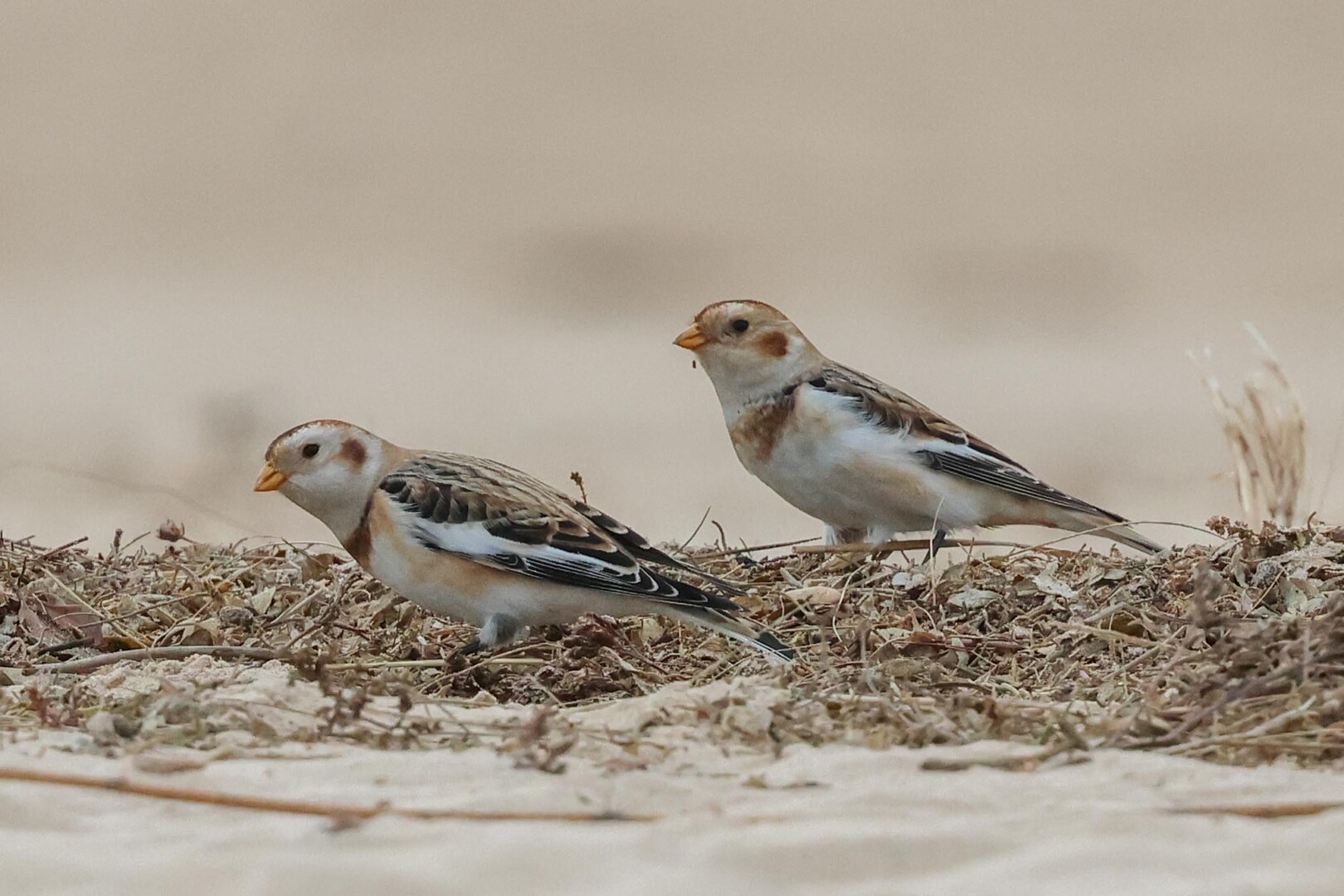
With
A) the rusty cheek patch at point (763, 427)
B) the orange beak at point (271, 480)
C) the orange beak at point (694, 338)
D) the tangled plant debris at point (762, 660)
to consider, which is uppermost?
the orange beak at point (694, 338)

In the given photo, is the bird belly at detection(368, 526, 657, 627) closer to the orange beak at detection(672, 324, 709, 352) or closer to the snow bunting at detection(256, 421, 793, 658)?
the snow bunting at detection(256, 421, 793, 658)

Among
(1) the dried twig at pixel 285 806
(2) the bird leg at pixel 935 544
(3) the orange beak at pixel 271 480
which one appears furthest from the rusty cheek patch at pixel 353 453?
(1) the dried twig at pixel 285 806

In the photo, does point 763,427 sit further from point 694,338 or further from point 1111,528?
point 1111,528

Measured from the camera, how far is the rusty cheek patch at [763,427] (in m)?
5.83

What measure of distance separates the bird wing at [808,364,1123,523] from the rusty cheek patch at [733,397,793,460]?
153 mm

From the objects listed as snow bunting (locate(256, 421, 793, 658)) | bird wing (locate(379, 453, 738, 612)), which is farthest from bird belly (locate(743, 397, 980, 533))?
bird wing (locate(379, 453, 738, 612))

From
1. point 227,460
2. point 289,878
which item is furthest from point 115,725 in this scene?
point 227,460

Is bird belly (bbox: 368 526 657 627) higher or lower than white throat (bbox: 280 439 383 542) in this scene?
lower

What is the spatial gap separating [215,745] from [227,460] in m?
6.20

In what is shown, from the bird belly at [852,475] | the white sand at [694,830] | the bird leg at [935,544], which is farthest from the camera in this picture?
the bird belly at [852,475]

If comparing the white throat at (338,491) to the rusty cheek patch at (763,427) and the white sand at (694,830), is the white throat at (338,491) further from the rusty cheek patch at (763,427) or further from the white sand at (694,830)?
the white sand at (694,830)

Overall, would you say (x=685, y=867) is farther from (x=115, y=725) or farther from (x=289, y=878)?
(x=115, y=725)

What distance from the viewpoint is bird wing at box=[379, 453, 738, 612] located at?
4438 millimetres

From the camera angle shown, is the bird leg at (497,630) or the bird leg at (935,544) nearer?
the bird leg at (497,630)
